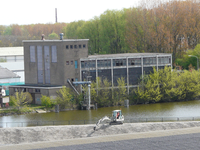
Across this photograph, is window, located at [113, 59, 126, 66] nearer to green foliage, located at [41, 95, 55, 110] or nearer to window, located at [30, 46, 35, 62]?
green foliage, located at [41, 95, 55, 110]

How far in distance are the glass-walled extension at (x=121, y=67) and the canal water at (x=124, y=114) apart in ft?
24.6

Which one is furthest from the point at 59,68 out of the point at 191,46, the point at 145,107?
the point at 191,46

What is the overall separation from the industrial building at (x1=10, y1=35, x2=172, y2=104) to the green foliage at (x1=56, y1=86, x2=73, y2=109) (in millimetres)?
1438

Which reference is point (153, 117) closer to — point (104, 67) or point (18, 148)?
point (104, 67)

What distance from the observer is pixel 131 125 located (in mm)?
53688

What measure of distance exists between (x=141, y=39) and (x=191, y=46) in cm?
1571

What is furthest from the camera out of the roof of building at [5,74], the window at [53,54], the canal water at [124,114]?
the roof of building at [5,74]

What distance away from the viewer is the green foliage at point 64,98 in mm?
79806

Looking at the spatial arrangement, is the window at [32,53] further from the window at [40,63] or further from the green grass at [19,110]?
the green grass at [19,110]

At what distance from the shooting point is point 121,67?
87.6m

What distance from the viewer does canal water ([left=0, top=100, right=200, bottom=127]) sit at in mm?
69000

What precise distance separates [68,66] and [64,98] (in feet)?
25.8

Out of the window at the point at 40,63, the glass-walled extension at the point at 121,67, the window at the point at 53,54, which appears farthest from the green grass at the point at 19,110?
the glass-walled extension at the point at 121,67

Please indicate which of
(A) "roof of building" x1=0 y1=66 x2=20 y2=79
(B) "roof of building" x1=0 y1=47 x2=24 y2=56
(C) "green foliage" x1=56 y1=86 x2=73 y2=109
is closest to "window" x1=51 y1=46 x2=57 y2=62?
(C) "green foliage" x1=56 y1=86 x2=73 y2=109
